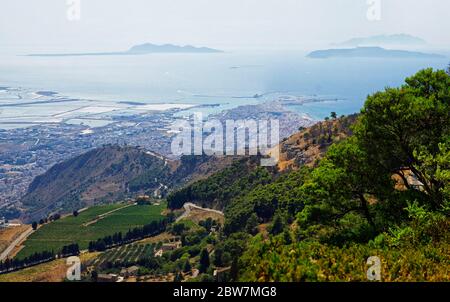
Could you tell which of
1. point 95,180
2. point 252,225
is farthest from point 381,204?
point 95,180

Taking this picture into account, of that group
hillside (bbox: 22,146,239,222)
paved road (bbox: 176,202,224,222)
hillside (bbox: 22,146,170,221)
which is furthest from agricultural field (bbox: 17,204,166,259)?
hillside (bbox: 22,146,170,221)

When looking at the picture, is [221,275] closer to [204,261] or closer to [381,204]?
[204,261]

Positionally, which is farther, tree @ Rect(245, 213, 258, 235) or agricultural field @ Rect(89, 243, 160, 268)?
agricultural field @ Rect(89, 243, 160, 268)

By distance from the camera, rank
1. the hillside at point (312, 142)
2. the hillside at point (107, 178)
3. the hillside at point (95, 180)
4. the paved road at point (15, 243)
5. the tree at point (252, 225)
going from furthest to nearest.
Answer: the hillside at point (95, 180), the hillside at point (107, 178), the paved road at point (15, 243), the hillside at point (312, 142), the tree at point (252, 225)

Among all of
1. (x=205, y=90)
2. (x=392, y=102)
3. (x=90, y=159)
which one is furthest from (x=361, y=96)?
(x=392, y=102)

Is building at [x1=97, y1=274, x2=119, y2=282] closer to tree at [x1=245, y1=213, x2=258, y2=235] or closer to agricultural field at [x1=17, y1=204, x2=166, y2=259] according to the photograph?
tree at [x1=245, y1=213, x2=258, y2=235]

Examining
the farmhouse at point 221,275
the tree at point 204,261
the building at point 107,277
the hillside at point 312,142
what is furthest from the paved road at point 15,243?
the hillside at point 312,142

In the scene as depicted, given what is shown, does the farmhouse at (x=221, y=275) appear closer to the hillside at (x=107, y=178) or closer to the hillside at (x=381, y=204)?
the hillside at (x=381, y=204)
